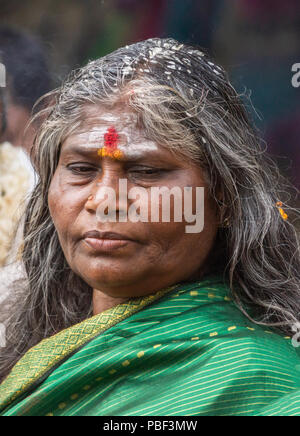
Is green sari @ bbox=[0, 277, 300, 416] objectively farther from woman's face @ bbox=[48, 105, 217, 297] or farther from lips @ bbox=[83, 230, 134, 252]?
lips @ bbox=[83, 230, 134, 252]

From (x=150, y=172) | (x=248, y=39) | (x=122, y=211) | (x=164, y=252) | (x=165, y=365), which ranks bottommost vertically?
(x=165, y=365)

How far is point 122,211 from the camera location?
7.00 feet

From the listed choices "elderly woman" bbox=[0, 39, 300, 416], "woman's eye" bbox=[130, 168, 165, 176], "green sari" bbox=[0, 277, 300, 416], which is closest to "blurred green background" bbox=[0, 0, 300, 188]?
"elderly woman" bbox=[0, 39, 300, 416]

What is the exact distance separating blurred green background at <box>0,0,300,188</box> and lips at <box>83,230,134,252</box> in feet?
3.82

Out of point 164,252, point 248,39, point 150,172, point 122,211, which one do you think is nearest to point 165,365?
point 164,252

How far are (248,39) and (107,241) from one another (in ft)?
5.05

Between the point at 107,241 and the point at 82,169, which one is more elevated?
the point at 82,169

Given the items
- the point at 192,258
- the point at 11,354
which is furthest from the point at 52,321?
the point at 192,258

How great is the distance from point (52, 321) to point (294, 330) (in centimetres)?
102

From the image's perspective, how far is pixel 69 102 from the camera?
7.79 feet

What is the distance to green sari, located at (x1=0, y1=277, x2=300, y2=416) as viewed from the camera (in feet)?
6.46

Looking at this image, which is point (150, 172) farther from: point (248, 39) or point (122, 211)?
point (248, 39)

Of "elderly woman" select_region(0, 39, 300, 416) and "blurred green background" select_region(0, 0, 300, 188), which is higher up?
"blurred green background" select_region(0, 0, 300, 188)

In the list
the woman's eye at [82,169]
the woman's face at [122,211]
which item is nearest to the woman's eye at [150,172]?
the woman's face at [122,211]
